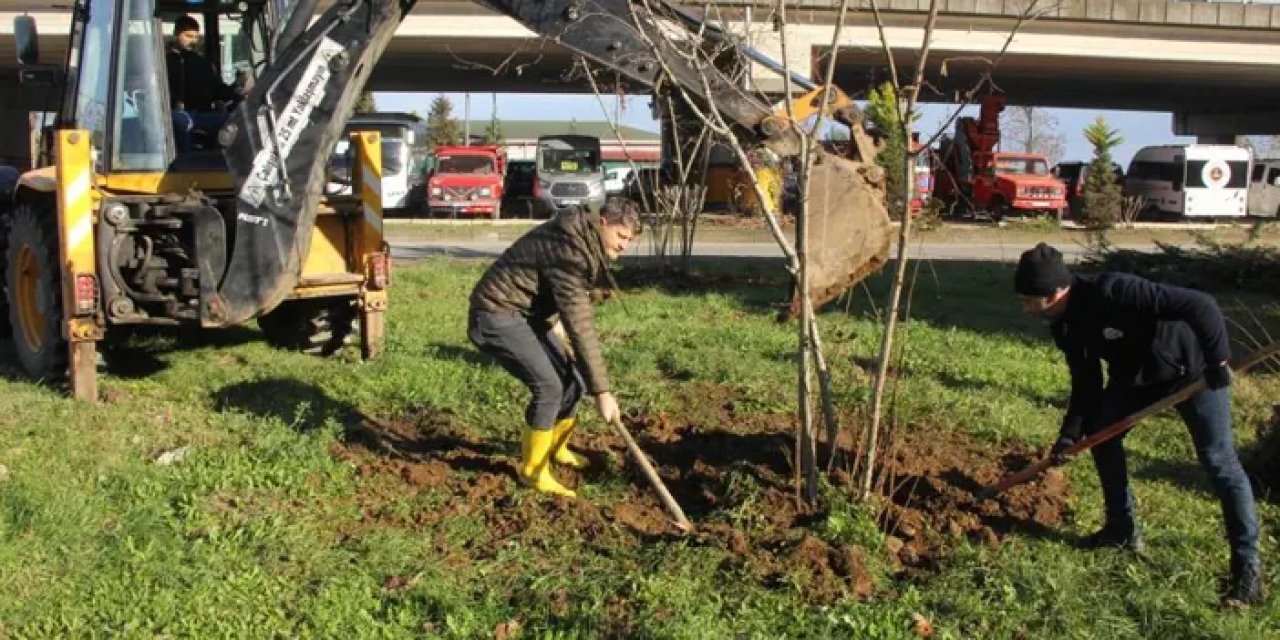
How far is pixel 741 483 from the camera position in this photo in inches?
223

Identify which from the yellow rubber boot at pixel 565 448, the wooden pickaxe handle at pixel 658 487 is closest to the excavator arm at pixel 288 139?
the yellow rubber boot at pixel 565 448

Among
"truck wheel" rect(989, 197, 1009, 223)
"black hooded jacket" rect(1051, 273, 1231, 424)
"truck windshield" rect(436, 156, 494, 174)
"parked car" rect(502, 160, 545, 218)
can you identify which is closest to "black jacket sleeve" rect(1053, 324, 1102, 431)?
"black hooded jacket" rect(1051, 273, 1231, 424)

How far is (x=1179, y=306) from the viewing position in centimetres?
453

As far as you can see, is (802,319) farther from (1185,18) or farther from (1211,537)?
(1185,18)

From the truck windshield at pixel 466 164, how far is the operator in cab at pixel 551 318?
87.2ft

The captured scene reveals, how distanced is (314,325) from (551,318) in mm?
3391

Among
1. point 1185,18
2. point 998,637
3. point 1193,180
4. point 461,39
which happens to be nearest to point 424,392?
point 998,637

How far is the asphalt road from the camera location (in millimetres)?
19172

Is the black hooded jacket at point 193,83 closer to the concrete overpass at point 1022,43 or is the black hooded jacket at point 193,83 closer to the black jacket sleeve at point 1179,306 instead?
the black jacket sleeve at point 1179,306

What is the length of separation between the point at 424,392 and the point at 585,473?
184 cm

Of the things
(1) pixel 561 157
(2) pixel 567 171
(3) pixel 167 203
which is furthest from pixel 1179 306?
(1) pixel 561 157

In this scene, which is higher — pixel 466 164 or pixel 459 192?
pixel 466 164

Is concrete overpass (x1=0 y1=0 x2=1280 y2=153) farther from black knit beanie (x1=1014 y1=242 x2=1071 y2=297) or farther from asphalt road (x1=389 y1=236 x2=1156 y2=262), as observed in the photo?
black knit beanie (x1=1014 y1=242 x2=1071 y2=297)

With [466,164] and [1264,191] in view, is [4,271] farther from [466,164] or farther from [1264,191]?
[1264,191]
